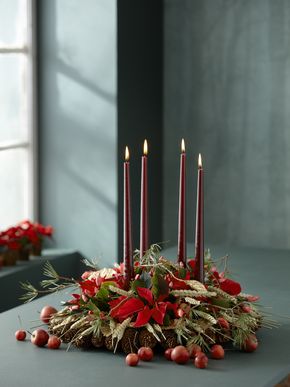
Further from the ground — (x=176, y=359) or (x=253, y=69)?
(x=253, y=69)

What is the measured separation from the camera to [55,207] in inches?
188

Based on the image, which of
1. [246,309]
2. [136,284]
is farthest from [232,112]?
[136,284]

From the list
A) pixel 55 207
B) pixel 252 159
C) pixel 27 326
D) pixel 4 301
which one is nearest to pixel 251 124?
pixel 252 159

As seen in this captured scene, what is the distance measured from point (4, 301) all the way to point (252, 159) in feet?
5.80

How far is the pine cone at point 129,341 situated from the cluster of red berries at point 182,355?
0.02 metres

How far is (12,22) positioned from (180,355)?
327cm

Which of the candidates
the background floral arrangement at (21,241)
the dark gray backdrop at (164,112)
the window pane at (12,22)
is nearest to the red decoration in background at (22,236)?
the background floral arrangement at (21,241)

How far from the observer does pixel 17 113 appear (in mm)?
4668

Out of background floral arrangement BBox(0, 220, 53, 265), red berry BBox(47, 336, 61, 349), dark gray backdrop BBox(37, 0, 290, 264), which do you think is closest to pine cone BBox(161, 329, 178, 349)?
red berry BBox(47, 336, 61, 349)

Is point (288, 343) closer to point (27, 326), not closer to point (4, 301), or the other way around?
point (27, 326)

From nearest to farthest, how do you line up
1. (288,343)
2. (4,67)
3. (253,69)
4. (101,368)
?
1. (101,368)
2. (288,343)
3. (4,67)
4. (253,69)

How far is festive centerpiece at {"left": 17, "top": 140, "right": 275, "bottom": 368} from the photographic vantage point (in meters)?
1.69

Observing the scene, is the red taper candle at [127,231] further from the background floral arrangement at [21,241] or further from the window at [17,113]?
the window at [17,113]

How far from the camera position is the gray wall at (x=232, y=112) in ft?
16.0
